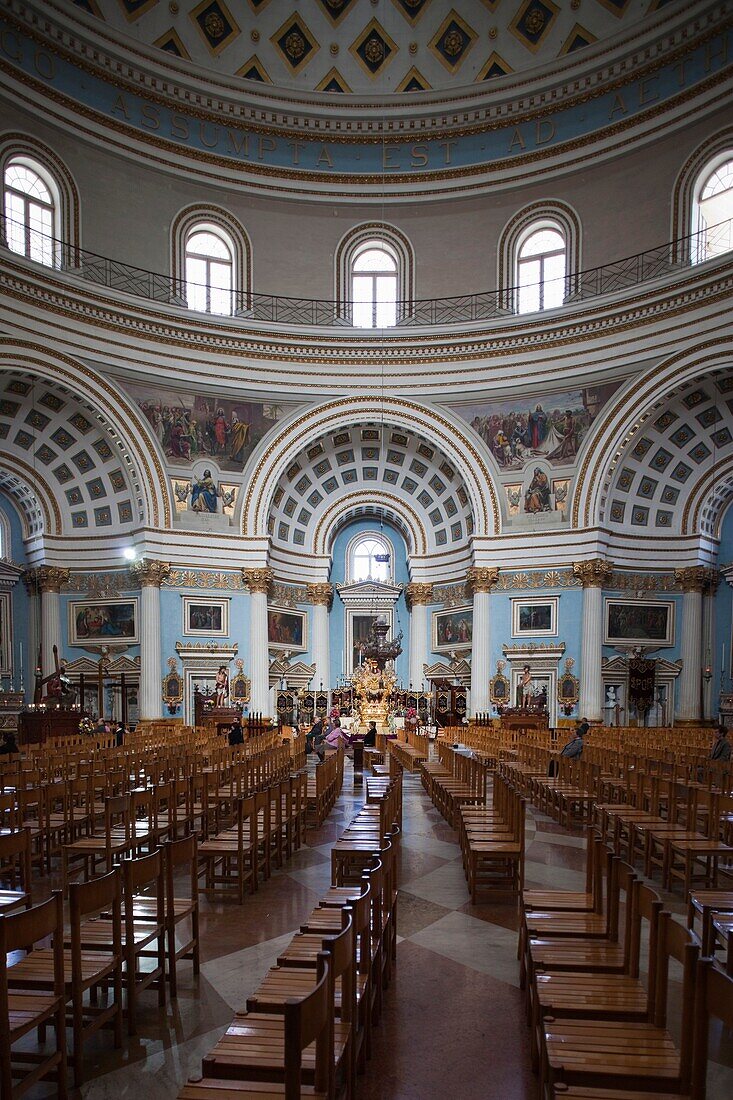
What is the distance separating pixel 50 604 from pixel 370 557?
1487 cm

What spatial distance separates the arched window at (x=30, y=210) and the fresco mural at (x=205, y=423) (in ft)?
18.4

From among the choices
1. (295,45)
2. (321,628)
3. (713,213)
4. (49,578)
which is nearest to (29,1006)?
(49,578)

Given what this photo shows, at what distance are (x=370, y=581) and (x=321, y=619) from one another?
3.14 m

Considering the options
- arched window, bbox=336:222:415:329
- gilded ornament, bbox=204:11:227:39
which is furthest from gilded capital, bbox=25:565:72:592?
gilded ornament, bbox=204:11:227:39

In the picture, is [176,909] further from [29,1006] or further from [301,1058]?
[301,1058]

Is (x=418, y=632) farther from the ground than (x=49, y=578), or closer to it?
closer to it

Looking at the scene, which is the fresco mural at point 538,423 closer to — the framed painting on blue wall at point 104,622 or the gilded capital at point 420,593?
the gilded capital at point 420,593

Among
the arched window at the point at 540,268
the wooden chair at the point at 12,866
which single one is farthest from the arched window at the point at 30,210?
the wooden chair at the point at 12,866

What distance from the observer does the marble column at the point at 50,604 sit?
98.7ft

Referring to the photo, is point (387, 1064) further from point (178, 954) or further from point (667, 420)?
point (667, 420)

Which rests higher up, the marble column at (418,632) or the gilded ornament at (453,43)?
the gilded ornament at (453,43)

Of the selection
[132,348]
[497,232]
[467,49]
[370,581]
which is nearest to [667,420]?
[497,232]

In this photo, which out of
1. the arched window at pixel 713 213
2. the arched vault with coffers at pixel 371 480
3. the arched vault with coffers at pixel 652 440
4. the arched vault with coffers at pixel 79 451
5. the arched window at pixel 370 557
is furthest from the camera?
the arched window at pixel 370 557

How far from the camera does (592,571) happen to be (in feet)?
94.7
